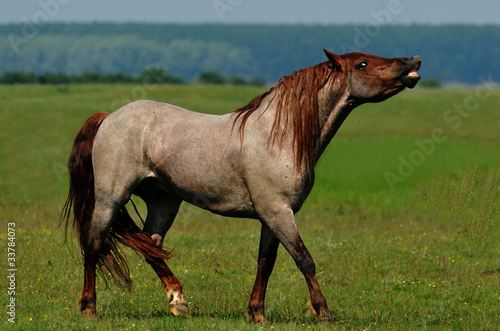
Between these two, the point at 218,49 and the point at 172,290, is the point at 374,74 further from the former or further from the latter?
the point at 218,49

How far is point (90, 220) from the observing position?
25.7 ft

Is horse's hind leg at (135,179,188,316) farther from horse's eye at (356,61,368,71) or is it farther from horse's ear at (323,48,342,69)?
horse's eye at (356,61,368,71)

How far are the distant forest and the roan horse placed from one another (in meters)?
146

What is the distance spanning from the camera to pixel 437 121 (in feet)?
134

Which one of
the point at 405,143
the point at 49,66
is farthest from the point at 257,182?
the point at 49,66

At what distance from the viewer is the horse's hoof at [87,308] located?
736cm

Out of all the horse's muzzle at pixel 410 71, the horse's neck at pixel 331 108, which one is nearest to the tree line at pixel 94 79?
the horse's neck at pixel 331 108

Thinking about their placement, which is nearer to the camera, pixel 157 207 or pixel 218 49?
pixel 157 207

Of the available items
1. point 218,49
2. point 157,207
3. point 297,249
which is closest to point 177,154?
point 157,207

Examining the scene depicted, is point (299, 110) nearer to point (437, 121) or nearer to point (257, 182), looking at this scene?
point (257, 182)

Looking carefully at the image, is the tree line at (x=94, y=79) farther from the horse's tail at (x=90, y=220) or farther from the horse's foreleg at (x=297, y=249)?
the horse's foreleg at (x=297, y=249)

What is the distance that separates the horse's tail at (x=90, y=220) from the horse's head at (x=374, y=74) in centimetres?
281

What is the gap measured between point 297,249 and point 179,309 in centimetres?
170

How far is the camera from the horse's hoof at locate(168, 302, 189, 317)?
7.45 metres
